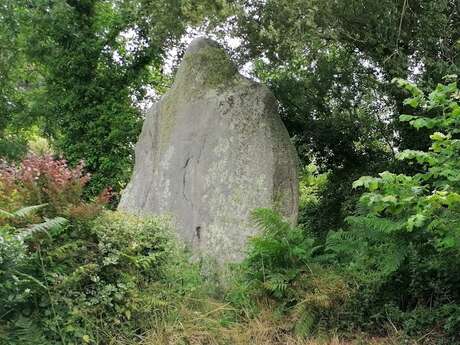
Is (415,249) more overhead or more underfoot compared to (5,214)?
more overhead

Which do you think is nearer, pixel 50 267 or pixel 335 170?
pixel 50 267

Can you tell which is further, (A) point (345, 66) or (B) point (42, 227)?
(A) point (345, 66)

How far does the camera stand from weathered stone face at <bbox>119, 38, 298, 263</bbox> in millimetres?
7742

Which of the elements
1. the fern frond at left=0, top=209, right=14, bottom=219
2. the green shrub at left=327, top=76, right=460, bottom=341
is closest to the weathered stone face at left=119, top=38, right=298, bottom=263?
the green shrub at left=327, top=76, right=460, bottom=341

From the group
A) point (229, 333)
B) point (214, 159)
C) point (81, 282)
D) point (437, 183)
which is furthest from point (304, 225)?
point (81, 282)

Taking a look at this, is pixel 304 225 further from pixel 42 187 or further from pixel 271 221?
pixel 42 187

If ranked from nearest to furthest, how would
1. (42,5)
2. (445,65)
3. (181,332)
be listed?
(181,332), (445,65), (42,5)

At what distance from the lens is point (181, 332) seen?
5.14 metres

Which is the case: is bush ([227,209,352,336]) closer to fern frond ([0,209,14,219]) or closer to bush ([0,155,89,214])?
bush ([0,155,89,214])

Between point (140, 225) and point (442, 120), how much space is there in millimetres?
3032

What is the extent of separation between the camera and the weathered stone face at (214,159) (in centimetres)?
774

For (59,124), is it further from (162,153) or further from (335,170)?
(335,170)

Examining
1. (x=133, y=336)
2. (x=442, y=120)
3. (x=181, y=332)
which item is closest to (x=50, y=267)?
(x=133, y=336)

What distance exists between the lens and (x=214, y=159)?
825cm
